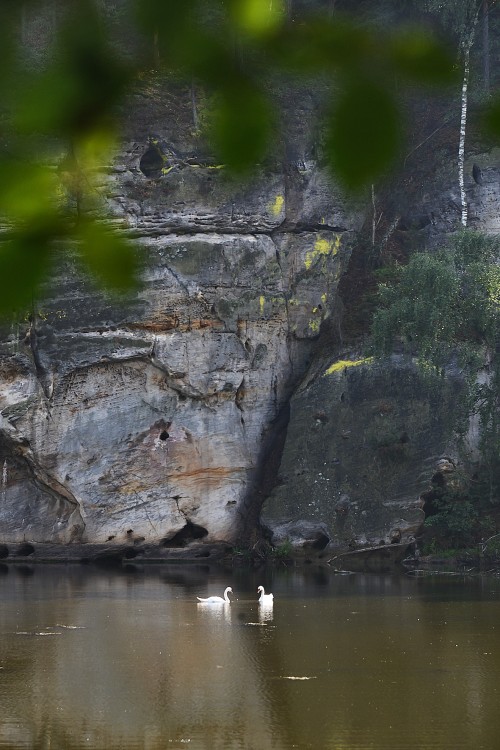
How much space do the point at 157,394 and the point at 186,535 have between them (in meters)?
3.36

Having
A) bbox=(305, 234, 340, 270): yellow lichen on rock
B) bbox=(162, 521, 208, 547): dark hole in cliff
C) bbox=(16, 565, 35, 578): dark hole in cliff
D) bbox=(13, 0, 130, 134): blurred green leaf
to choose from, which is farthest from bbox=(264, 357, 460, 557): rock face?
bbox=(13, 0, 130, 134): blurred green leaf

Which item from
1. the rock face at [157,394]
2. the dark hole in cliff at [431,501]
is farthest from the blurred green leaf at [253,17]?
the rock face at [157,394]

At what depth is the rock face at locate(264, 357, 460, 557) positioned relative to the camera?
961 inches

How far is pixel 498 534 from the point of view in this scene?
78.3ft

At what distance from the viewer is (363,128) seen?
1637mm

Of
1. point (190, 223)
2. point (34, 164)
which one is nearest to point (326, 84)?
point (34, 164)

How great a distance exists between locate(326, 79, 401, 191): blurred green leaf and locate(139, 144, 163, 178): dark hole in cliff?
83.0 feet

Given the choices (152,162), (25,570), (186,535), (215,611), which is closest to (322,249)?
(152,162)

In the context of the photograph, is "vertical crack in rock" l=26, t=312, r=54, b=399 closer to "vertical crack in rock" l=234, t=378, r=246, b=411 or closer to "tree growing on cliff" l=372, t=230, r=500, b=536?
"vertical crack in rock" l=234, t=378, r=246, b=411

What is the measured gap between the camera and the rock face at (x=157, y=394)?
2580 centimetres

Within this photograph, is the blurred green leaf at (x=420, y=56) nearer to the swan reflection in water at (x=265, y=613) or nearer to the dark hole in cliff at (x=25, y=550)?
the swan reflection in water at (x=265, y=613)

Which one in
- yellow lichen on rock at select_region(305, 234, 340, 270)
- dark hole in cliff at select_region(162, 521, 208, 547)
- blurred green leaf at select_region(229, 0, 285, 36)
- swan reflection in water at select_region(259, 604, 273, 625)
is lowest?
swan reflection in water at select_region(259, 604, 273, 625)

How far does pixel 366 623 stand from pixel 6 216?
48.2 feet

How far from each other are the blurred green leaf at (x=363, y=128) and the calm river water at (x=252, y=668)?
8492 millimetres
